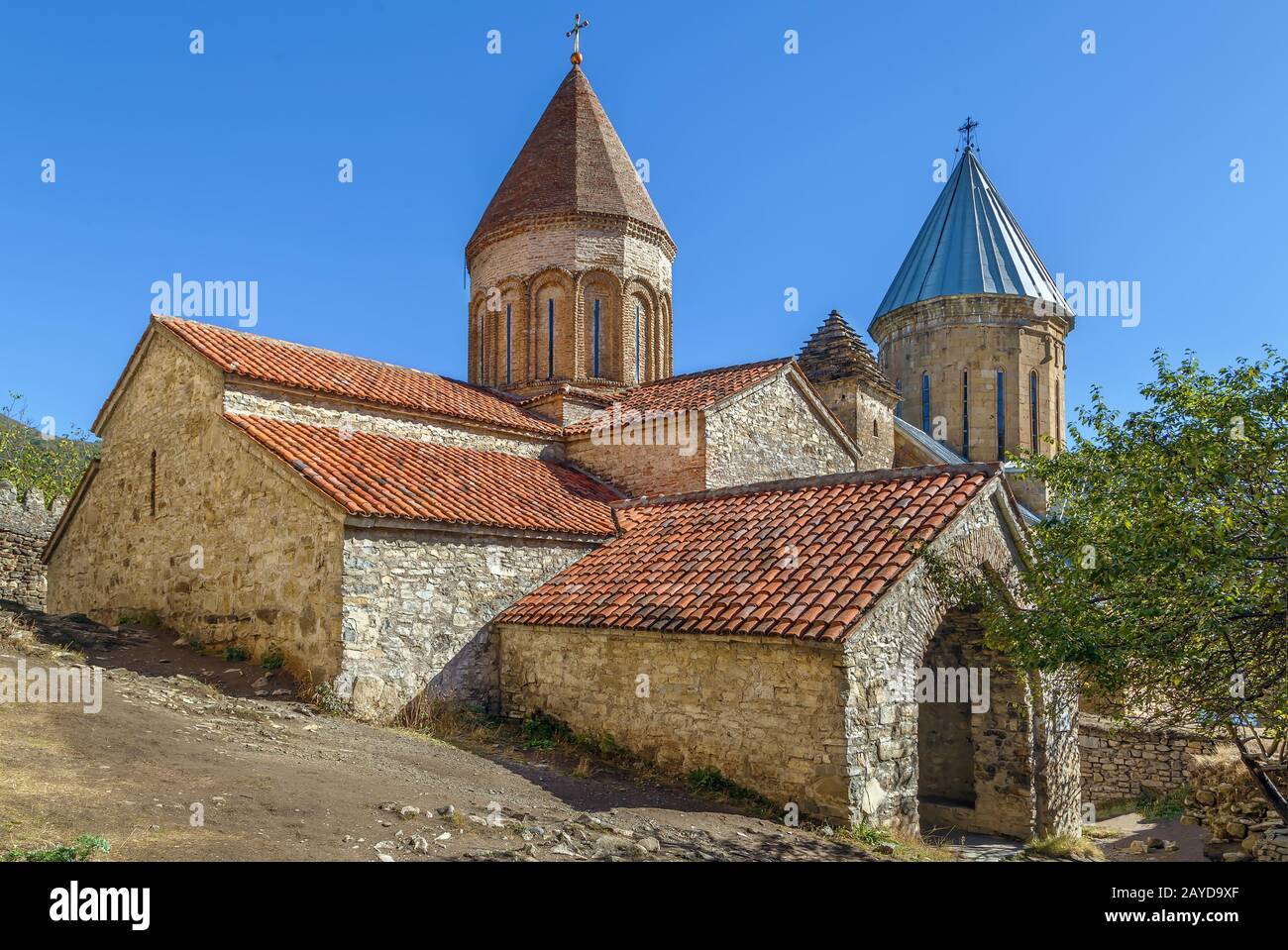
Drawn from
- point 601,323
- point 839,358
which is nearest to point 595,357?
point 601,323

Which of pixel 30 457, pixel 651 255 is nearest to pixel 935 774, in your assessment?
pixel 651 255

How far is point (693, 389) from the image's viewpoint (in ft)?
49.7

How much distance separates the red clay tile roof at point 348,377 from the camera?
11.9 meters

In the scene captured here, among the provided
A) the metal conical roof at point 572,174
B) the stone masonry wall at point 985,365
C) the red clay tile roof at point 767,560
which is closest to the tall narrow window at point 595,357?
the metal conical roof at point 572,174

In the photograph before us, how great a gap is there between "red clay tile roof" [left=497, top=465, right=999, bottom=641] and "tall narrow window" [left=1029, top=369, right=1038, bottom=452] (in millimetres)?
19733

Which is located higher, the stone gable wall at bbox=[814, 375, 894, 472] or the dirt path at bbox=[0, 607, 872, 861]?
the stone gable wall at bbox=[814, 375, 894, 472]

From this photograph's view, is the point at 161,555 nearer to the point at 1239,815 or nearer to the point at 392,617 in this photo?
the point at 392,617

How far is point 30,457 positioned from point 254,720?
31.7 m

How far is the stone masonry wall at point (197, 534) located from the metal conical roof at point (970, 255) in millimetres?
23034

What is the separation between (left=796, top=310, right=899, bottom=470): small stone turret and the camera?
18797 millimetres

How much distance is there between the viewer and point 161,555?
39.8ft

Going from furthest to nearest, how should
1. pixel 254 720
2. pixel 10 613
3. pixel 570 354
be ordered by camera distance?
pixel 570 354, pixel 10 613, pixel 254 720

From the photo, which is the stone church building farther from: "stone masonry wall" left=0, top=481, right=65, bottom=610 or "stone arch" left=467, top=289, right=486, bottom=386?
"stone masonry wall" left=0, top=481, right=65, bottom=610

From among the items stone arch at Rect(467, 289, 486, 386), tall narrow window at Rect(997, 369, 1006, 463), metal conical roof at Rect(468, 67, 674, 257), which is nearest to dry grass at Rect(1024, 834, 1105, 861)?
stone arch at Rect(467, 289, 486, 386)
